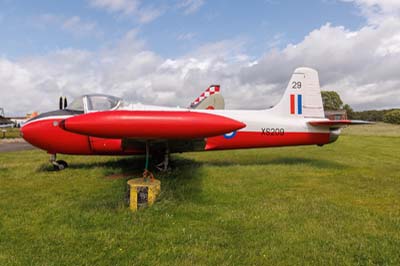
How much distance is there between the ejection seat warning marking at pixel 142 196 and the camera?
13.8 ft

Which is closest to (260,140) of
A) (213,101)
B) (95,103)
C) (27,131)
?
(95,103)

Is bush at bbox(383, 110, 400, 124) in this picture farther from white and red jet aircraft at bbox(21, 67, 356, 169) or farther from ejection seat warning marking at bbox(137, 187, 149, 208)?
ejection seat warning marking at bbox(137, 187, 149, 208)

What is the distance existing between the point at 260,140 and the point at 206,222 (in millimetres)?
4489

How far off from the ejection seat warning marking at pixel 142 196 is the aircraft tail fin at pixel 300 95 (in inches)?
204

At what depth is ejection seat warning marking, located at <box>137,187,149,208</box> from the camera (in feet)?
13.8

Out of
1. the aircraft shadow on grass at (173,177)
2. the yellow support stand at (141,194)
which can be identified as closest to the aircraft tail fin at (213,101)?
the aircraft shadow on grass at (173,177)

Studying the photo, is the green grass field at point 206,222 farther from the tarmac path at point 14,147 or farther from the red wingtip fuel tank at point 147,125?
the tarmac path at point 14,147

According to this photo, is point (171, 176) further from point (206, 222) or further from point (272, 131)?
point (272, 131)

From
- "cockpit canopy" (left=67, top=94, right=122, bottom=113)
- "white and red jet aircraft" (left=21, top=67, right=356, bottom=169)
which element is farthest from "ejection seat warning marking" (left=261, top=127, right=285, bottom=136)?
"cockpit canopy" (left=67, top=94, right=122, bottom=113)

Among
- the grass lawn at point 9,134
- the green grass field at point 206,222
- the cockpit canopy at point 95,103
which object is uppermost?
the cockpit canopy at point 95,103

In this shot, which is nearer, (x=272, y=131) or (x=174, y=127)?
(x=174, y=127)

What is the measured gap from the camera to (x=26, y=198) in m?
4.83

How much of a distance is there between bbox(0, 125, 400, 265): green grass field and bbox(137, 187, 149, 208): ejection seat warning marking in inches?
8.4

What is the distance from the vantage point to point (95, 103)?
671cm
